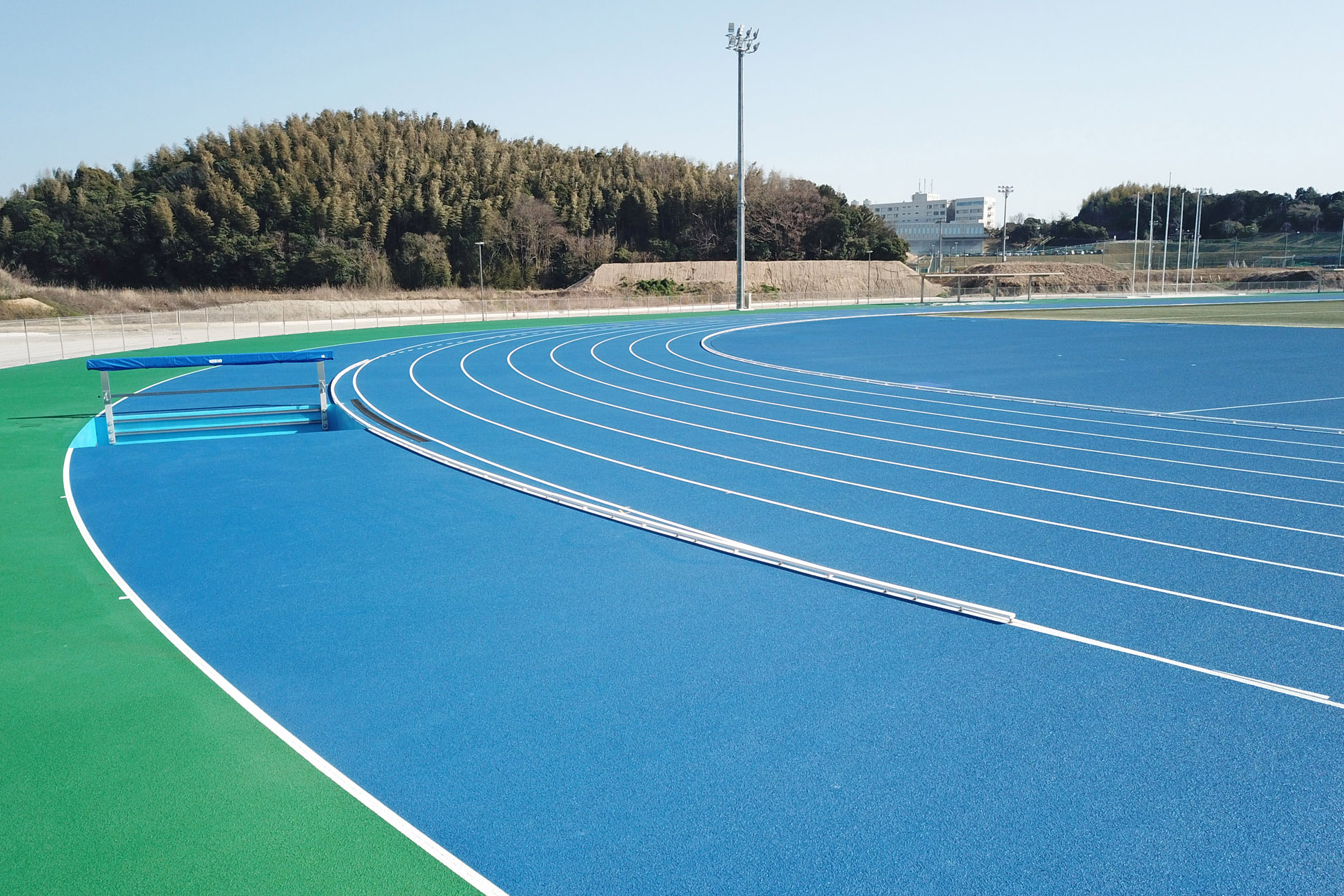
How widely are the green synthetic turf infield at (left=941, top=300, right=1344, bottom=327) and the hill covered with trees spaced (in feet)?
134

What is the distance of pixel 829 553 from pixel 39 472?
9477mm

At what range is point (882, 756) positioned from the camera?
177 inches

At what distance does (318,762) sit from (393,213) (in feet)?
269

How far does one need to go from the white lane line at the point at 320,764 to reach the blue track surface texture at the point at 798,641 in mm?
66

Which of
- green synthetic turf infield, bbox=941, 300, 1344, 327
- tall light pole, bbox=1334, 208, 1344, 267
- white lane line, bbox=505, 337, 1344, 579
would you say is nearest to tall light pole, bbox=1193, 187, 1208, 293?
tall light pole, bbox=1334, 208, 1344, 267

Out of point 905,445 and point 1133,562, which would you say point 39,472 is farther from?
point 1133,562

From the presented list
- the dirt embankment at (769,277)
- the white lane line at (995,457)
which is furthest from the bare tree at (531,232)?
the white lane line at (995,457)

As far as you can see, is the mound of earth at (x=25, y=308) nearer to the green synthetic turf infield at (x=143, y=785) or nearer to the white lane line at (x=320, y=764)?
the green synthetic turf infield at (x=143, y=785)

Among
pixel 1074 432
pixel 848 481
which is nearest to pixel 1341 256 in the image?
pixel 1074 432

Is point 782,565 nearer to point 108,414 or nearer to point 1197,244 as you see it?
point 108,414

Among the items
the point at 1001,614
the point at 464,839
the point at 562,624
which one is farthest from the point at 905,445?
the point at 464,839

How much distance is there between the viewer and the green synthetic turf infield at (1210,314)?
116 ft

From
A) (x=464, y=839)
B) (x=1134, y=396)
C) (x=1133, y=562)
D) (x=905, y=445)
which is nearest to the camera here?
(x=464, y=839)

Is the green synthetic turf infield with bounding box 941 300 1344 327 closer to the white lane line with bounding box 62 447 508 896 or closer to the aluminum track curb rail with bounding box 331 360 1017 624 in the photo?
the aluminum track curb rail with bounding box 331 360 1017 624
